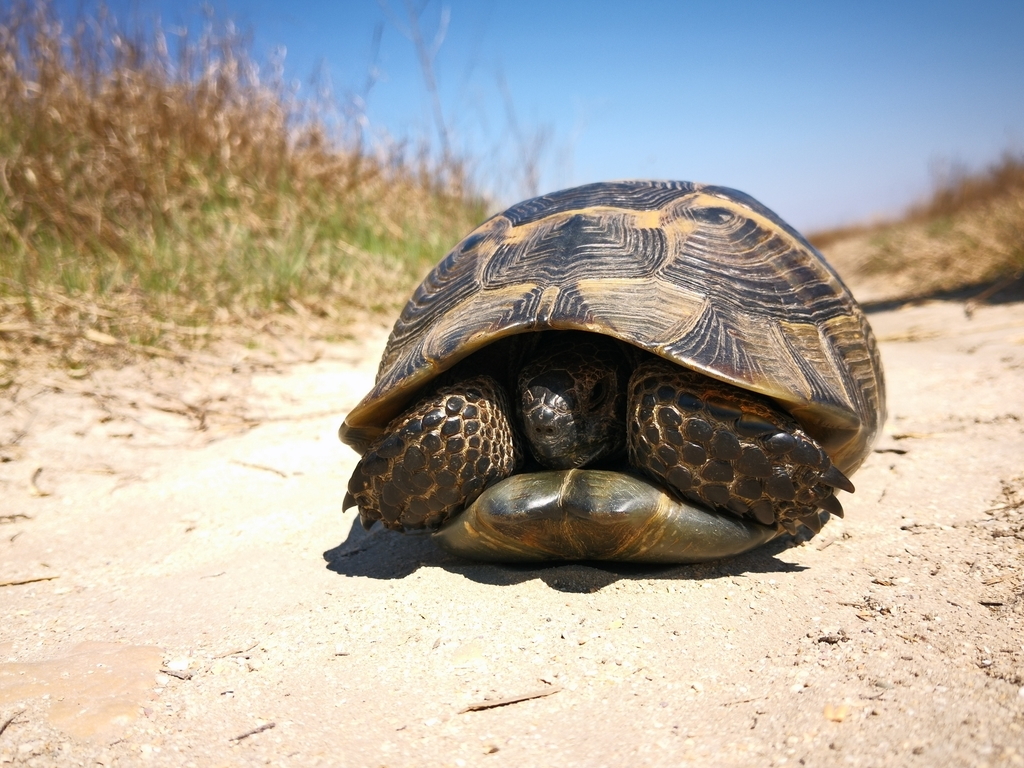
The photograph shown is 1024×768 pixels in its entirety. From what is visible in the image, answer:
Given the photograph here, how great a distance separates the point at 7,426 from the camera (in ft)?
11.2

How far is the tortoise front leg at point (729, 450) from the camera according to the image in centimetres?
182

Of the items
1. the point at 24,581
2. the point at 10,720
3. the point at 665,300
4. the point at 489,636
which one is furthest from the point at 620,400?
the point at 24,581

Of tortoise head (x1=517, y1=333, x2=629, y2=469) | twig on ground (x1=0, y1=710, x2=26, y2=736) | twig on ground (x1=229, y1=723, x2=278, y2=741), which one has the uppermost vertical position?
tortoise head (x1=517, y1=333, x2=629, y2=469)

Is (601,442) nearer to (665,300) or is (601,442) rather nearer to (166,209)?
(665,300)

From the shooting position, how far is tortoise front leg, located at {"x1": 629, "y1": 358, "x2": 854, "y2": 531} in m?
1.82

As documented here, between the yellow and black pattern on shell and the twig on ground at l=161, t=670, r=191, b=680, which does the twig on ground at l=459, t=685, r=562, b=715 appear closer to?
the twig on ground at l=161, t=670, r=191, b=680

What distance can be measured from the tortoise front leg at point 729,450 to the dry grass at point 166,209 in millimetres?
3266

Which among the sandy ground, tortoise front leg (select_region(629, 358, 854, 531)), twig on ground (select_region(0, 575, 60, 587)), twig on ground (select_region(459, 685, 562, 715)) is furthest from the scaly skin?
twig on ground (select_region(0, 575, 60, 587))

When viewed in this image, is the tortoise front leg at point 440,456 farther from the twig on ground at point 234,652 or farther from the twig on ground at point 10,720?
the twig on ground at point 10,720

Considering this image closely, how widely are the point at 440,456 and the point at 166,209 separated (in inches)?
186

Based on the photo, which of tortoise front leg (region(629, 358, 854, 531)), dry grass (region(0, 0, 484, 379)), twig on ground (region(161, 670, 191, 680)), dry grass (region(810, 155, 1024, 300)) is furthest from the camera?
dry grass (region(810, 155, 1024, 300))

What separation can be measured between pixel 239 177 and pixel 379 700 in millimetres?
5666

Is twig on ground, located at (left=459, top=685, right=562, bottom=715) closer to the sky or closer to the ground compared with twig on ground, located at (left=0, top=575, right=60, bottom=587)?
closer to the ground

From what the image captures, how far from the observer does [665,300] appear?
6.47ft
